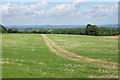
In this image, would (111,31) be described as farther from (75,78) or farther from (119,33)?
(75,78)

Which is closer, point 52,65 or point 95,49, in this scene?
point 52,65

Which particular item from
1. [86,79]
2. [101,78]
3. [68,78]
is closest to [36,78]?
[68,78]

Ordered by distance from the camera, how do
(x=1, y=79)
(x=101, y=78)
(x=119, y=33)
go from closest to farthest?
(x=1, y=79) < (x=101, y=78) < (x=119, y=33)

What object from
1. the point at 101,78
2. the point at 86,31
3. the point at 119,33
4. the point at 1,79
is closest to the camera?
the point at 1,79

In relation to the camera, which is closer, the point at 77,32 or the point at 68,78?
the point at 68,78

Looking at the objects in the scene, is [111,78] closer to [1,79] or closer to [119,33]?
[1,79]

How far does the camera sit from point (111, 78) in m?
9.23

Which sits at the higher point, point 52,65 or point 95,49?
point 52,65

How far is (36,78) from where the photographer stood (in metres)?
8.79

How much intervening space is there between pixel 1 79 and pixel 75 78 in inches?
165

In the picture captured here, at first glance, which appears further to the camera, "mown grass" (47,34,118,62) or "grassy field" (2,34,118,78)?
"mown grass" (47,34,118,62)

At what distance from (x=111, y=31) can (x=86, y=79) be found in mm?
85716

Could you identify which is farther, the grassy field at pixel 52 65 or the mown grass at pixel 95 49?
the mown grass at pixel 95 49

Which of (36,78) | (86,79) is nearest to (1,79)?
(36,78)
